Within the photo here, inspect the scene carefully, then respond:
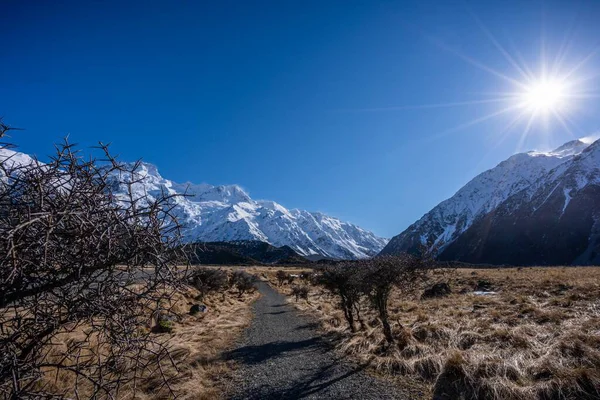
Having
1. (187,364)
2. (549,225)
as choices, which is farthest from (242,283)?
(549,225)

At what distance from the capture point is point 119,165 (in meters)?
2.30

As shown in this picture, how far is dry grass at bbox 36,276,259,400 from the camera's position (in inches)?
246

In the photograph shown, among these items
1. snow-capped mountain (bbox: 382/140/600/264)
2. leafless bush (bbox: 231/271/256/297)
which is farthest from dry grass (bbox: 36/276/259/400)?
snow-capped mountain (bbox: 382/140/600/264)

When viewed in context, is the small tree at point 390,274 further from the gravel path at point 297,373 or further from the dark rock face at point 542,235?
the dark rock face at point 542,235

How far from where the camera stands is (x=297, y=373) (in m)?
8.55

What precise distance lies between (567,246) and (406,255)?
19410 cm

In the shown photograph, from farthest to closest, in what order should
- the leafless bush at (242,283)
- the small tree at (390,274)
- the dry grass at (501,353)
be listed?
the leafless bush at (242,283) < the small tree at (390,274) < the dry grass at (501,353)

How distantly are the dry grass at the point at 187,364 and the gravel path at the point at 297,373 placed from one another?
76cm

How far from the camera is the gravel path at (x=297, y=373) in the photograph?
22.9ft

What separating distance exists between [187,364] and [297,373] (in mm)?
4266

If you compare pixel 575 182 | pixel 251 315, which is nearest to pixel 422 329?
pixel 251 315

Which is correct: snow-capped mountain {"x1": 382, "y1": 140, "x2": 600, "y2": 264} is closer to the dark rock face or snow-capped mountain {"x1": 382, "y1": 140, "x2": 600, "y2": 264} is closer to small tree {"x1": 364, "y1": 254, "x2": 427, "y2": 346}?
the dark rock face

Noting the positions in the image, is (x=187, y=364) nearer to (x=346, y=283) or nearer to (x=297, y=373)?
(x=297, y=373)

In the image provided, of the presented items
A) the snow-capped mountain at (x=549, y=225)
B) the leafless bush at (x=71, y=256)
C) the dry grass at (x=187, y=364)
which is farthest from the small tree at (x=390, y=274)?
the snow-capped mountain at (x=549, y=225)
